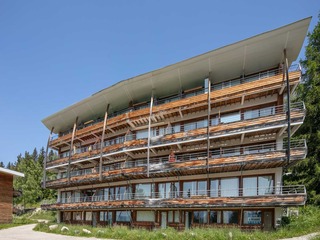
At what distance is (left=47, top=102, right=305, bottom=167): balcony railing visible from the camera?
25703 millimetres

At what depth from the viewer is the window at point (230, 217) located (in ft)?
86.6

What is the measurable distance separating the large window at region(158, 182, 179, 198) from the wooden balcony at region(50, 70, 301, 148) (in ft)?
24.9

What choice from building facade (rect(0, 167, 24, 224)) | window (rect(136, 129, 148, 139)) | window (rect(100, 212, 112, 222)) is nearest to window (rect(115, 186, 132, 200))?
window (rect(100, 212, 112, 222))

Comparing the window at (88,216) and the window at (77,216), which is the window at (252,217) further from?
the window at (77,216)

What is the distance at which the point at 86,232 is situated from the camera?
27.6 metres

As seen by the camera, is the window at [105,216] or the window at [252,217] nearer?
the window at [252,217]

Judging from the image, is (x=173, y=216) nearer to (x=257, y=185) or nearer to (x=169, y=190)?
(x=169, y=190)

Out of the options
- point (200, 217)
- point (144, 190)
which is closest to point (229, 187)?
point (200, 217)

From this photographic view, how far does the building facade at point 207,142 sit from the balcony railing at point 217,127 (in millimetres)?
95

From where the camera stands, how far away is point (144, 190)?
34031 millimetres

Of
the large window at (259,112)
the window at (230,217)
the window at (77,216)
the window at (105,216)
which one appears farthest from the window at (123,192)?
the large window at (259,112)

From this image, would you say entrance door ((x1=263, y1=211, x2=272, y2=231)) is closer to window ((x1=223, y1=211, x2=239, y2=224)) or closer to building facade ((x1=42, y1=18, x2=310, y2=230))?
building facade ((x1=42, y1=18, x2=310, y2=230))

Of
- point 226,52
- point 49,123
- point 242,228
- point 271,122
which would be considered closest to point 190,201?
point 242,228

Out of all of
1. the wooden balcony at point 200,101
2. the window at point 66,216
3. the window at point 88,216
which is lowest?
the window at point 66,216
